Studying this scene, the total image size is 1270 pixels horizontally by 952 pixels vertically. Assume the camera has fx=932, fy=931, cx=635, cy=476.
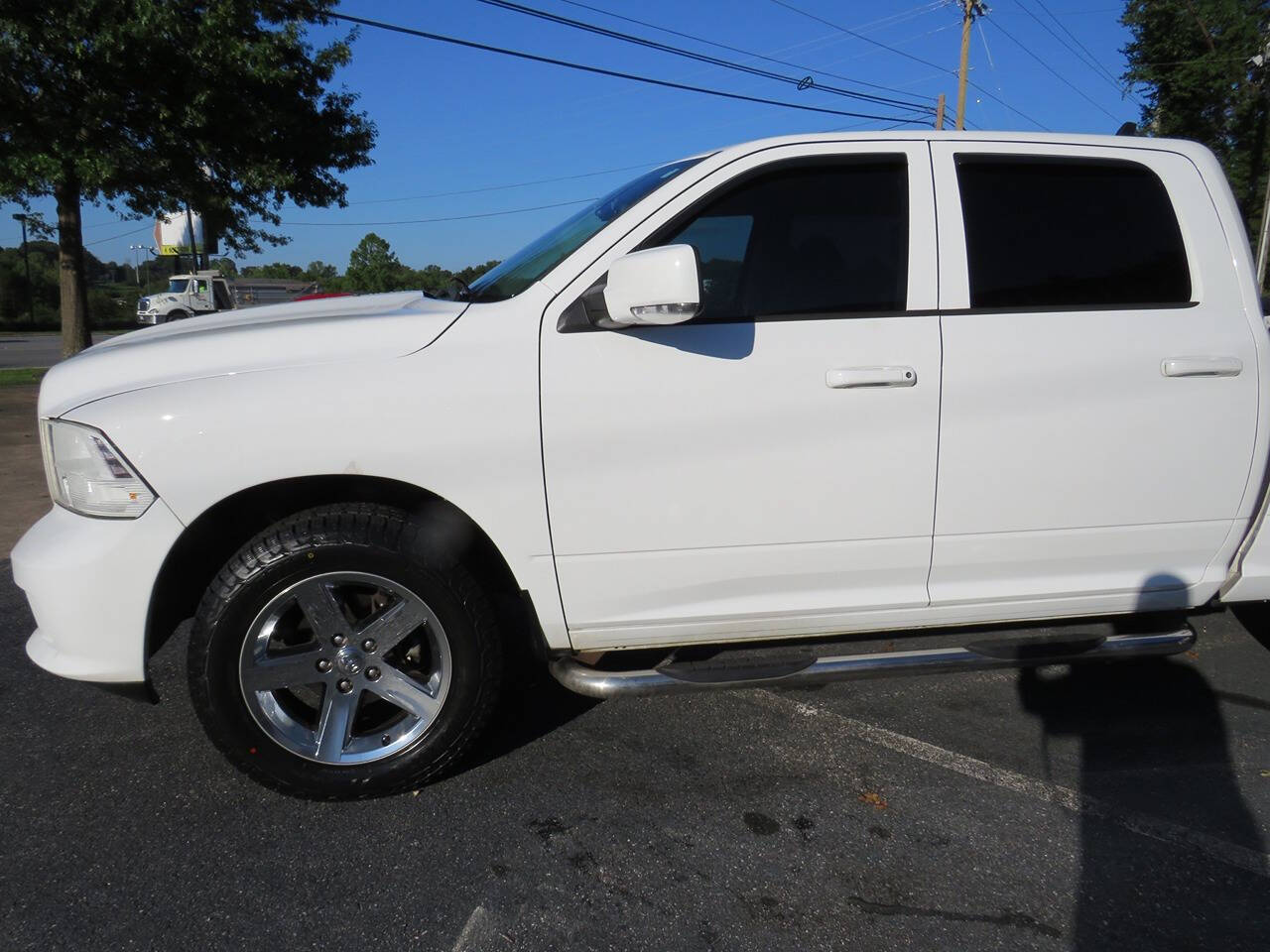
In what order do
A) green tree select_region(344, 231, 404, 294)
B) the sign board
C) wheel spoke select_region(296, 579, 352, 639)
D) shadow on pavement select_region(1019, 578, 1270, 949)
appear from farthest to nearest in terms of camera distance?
green tree select_region(344, 231, 404, 294)
the sign board
wheel spoke select_region(296, 579, 352, 639)
shadow on pavement select_region(1019, 578, 1270, 949)

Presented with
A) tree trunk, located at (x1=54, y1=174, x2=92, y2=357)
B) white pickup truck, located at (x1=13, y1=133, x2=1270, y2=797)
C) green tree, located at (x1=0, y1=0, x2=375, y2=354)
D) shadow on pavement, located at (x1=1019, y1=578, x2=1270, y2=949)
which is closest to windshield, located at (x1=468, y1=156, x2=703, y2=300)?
white pickup truck, located at (x1=13, y1=133, x2=1270, y2=797)

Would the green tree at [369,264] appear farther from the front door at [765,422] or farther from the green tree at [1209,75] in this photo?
the front door at [765,422]

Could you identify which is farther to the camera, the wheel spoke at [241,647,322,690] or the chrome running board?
the chrome running board

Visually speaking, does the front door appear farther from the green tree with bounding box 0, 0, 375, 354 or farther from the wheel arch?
the green tree with bounding box 0, 0, 375, 354

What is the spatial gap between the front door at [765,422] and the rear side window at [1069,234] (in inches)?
7.9

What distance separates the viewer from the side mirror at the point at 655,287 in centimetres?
248

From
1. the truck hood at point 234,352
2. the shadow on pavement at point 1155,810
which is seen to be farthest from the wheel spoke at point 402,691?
the shadow on pavement at point 1155,810

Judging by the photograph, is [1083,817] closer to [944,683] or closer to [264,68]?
[944,683]

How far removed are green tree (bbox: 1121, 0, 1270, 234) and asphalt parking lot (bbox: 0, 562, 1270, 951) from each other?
72.0 ft

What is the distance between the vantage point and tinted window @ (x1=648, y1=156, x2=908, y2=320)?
2877 millimetres

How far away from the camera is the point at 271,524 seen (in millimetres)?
2902

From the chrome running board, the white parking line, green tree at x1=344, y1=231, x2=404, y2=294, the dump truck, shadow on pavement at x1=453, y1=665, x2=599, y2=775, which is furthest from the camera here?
green tree at x1=344, y1=231, x2=404, y2=294

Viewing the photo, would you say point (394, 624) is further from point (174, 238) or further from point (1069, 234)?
point (174, 238)

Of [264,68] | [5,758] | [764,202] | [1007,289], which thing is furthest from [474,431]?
[264,68]
